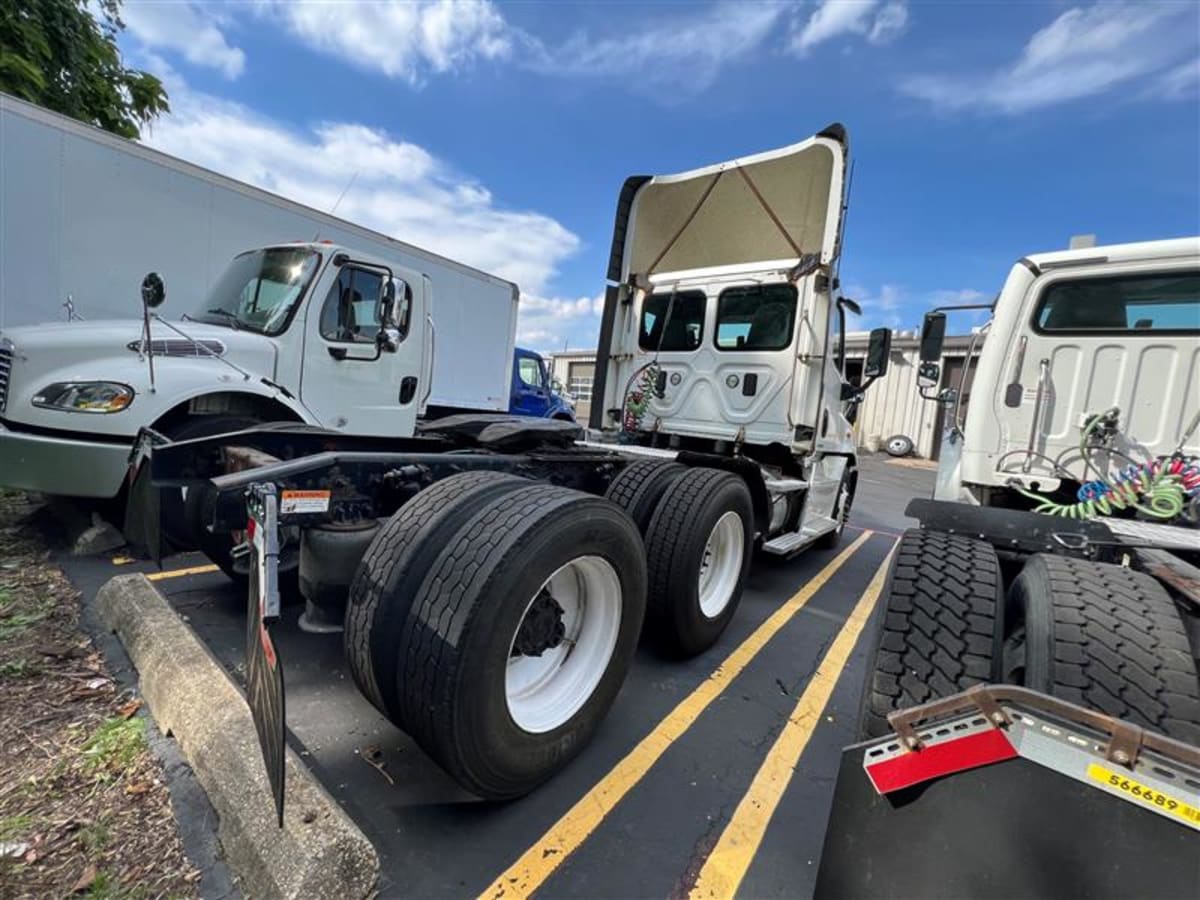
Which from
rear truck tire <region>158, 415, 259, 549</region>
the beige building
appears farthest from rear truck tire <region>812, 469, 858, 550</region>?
the beige building

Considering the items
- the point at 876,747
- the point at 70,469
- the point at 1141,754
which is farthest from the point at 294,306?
the point at 1141,754

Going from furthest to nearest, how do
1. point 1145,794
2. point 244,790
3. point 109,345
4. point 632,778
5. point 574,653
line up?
point 109,345 < point 574,653 < point 632,778 < point 244,790 < point 1145,794

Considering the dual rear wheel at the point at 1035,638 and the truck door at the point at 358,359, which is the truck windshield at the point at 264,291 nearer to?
the truck door at the point at 358,359

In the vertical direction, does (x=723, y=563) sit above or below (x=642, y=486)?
below

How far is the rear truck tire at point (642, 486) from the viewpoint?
3457 mm

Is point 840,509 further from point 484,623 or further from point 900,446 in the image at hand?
point 900,446

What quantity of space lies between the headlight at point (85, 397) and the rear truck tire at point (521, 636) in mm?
3228

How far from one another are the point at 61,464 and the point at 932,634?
4.86 m

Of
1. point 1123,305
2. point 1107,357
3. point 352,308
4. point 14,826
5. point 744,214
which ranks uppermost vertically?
point 744,214

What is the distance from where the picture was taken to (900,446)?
65.8 feet

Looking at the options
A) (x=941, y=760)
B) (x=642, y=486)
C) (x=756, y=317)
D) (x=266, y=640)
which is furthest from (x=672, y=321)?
(x=941, y=760)

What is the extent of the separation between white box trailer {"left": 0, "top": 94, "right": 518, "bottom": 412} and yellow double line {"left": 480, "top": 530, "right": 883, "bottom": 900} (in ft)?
15.5

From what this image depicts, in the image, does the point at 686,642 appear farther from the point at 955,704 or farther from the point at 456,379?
the point at 456,379

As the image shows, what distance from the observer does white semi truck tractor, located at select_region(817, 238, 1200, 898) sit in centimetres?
104
